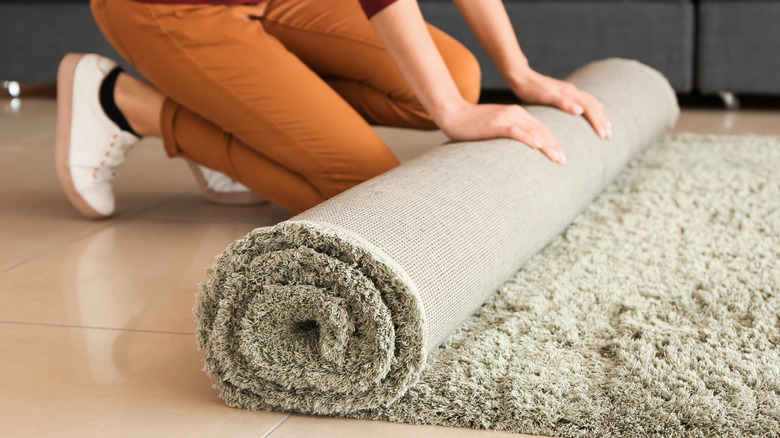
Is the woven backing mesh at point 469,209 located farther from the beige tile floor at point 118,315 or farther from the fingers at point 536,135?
the beige tile floor at point 118,315

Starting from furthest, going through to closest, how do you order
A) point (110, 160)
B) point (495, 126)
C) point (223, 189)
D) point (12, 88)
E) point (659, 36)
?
point (12, 88)
point (659, 36)
point (223, 189)
point (110, 160)
point (495, 126)

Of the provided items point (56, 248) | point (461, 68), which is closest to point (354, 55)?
point (461, 68)

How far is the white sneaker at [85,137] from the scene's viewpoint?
5.32 ft

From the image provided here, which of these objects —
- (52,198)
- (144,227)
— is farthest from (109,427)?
(52,198)

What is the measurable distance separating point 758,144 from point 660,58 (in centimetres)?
84

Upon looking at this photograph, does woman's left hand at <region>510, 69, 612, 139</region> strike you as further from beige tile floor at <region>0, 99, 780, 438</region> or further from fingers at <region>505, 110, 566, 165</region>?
beige tile floor at <region>0, 99, 780, 438</region>

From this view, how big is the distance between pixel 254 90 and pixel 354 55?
0.84 feet

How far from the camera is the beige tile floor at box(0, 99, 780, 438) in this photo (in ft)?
2.86

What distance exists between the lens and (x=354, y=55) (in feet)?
5.29

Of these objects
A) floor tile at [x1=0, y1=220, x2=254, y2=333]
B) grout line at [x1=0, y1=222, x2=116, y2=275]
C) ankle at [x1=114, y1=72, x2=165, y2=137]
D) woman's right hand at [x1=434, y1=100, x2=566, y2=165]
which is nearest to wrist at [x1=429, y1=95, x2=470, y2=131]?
woman's right hand at [x1=434, y1=100, x2=566, y2=165]

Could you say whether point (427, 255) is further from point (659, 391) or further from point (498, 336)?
point (659, 391)

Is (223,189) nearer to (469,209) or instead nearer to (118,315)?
(118,315)

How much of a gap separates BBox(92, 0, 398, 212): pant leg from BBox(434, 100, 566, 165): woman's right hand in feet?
0.63

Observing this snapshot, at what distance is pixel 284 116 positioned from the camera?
4.72 feet
